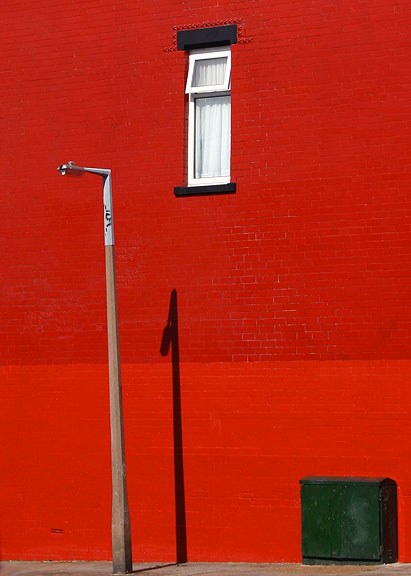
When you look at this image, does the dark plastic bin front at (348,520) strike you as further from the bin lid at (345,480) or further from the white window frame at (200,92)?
the white window frame at (200,92)

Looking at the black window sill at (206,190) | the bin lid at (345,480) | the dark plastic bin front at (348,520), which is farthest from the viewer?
the black window sill at (206,190)

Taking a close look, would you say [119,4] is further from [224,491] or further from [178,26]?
[224,491]

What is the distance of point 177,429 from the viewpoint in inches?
607

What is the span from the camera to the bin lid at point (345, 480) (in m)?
13.9

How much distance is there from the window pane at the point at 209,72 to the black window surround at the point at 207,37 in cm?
24

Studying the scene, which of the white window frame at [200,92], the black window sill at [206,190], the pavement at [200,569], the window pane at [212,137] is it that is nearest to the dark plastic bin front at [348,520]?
the pavement at [200,569]

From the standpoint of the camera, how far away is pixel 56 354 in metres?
16.2

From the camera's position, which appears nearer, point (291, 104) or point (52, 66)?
point (291, 104)

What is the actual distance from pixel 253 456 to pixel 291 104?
494 centimetres

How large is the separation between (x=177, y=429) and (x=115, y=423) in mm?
1454

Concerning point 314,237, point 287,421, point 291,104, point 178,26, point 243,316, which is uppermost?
point 178,26

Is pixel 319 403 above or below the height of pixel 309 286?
below

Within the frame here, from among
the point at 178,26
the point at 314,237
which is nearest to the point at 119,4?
the point at 178,26

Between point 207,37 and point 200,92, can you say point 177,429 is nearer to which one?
point 200,92
